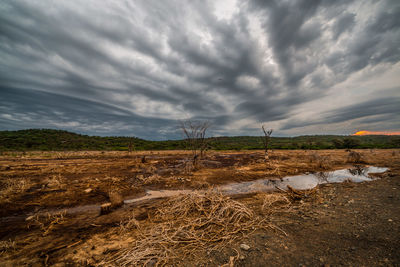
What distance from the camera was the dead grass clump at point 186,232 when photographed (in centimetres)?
313

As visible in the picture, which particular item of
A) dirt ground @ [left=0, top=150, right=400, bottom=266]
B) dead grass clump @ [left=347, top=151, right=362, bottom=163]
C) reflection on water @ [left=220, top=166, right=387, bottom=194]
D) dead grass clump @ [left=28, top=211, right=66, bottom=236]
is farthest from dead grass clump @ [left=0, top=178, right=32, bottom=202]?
dead grass clump @ [left=347, top=151, right=362, bottom=163]

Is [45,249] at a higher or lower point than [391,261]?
lower

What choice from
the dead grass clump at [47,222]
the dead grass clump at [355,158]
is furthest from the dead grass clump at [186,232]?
the dead grass clump at [355,158]

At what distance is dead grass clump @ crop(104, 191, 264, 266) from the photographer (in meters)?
3.13

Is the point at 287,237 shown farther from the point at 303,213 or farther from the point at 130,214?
the point at 130,214

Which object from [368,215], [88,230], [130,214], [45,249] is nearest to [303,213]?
[368,215]

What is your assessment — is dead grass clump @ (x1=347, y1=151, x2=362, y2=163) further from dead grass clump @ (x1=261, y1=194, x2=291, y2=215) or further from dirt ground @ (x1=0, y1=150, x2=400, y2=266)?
dead grass clump @ (x1=261, y1=194, x2=291, y2=215)

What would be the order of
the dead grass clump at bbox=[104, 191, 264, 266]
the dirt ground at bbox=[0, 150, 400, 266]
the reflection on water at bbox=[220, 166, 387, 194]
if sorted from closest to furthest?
the dirt ground at bbox=[0, 150, 400, 266] < the dead grass clump at bbox=[104, 191, 264, 266] < the reflection on water at bbox=[220, 166, 387, 194]

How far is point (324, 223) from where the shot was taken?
3963mm

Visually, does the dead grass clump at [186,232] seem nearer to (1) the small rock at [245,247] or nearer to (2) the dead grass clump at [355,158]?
(1) the small rock at [245,247]

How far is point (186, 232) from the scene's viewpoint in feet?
12.5

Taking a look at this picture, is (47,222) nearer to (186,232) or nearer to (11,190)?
(186,232)

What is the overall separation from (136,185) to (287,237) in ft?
30.8

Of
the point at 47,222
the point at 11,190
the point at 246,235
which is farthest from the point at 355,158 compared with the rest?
the point at 11,190
